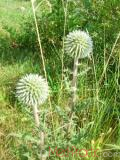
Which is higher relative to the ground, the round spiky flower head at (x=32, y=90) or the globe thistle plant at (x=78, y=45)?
the globe thistle plant at (x=78, y=45)

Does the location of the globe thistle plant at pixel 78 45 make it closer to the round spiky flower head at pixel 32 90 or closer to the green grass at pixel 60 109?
the green grass at pixel 60 109

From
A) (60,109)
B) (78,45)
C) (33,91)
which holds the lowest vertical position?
(60,109)

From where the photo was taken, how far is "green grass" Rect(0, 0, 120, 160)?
1.89m

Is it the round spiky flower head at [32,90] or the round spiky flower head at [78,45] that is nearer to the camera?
the round spiky flower head at [32,90]

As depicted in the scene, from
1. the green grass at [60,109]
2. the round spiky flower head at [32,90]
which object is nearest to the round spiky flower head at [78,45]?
the green grass at [60,109]

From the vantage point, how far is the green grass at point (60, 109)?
6.19ft

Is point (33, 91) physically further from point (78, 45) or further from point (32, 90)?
point (78, 45)

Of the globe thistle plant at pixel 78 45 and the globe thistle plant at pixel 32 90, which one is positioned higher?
Result: the globe thistle plant at pixel 78 45

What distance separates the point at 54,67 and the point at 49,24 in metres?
0.68

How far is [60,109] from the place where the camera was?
188 cm

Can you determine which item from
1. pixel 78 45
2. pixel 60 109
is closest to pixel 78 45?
pixel 78 45

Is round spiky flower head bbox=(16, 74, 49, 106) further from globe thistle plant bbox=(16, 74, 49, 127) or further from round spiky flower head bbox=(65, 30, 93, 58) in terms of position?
round spiky flower head bbox=(65, 30, 93, 58)

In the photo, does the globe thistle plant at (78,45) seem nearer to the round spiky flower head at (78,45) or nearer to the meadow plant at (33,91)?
the round spiky flower head at (78,45)

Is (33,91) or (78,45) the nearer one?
(33,91)
